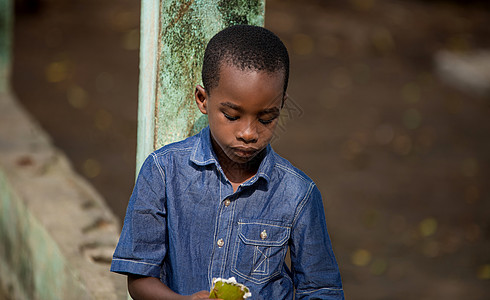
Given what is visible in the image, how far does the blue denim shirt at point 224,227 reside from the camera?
198 cm

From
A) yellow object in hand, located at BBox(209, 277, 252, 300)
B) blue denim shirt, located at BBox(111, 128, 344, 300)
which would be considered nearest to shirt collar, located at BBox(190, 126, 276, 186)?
blue denim shirt, located at BBox(111, 128, 344, 300)

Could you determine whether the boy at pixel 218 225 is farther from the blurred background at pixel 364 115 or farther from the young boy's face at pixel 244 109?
the blurred background at pixel 364 115

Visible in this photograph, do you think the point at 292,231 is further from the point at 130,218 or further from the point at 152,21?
the point at 152,21

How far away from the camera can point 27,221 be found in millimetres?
3926

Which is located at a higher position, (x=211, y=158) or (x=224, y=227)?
(x=211, y=158)

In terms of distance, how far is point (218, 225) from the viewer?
6.51 ft

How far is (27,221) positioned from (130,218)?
2201 mm

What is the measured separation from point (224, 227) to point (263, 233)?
12 centimetres

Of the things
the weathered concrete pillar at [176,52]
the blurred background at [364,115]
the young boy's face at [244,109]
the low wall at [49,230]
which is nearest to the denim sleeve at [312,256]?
the young boy's face at [244,109]

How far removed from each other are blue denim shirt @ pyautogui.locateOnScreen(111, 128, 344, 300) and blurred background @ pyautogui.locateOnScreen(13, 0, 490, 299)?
299 centimetres

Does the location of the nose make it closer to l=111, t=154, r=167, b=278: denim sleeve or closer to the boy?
the boy

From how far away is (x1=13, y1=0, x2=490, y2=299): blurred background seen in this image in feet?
18.2

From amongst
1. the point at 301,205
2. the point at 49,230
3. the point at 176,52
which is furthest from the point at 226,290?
the point at 49,230

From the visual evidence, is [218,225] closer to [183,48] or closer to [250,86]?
[250,86]
